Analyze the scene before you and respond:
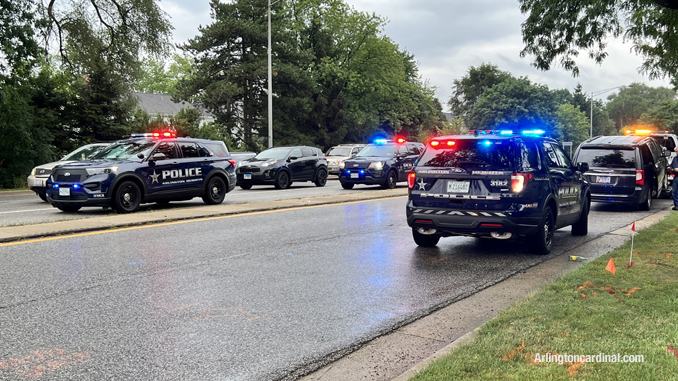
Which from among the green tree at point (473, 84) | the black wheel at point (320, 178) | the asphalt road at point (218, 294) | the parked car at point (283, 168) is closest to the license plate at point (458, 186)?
the asphalt road at point (218, 294)

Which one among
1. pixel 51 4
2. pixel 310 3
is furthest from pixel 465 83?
pixel 51 4

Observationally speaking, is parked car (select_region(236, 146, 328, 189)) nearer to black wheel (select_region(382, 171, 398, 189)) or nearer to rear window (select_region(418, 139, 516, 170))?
black wheel (select_region(382, 171, 398, 189))

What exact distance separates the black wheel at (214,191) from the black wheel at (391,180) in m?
7.85

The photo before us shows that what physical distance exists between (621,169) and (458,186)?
8.66 meters

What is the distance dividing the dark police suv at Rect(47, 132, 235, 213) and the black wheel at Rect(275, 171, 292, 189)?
6109 mm

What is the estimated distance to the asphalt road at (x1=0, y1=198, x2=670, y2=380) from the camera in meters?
4.37

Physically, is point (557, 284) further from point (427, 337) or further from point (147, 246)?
point (147, 246)

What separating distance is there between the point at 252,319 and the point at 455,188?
4084 millimetres

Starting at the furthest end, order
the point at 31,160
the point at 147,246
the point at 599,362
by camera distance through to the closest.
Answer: the point at 31,160 < the point at 147,246 < the point at 599,362

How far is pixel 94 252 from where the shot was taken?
8414mm

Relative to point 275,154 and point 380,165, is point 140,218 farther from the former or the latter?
point 275,154

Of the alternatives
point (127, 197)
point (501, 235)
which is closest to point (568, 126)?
point (127, 197)

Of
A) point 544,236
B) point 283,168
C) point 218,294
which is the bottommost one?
point 218,294

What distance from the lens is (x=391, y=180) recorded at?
22.5m
